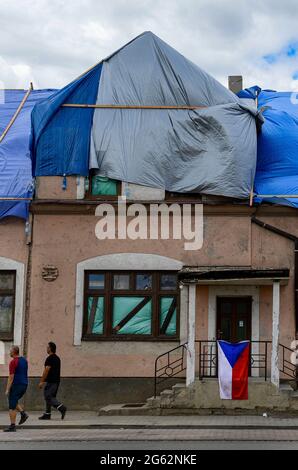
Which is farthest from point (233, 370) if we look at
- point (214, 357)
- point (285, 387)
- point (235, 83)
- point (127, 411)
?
point (235, 83)

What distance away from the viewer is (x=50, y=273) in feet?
70.5

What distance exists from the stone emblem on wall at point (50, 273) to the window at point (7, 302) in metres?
0.91

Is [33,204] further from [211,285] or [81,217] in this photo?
[211,285]

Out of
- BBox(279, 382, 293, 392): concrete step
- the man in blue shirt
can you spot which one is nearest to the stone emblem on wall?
the man in blue shirt

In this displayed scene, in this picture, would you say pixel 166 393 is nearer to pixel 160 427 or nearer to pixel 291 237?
pixel 160 427

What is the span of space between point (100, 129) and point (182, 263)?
4.27m

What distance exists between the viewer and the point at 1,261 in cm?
2181

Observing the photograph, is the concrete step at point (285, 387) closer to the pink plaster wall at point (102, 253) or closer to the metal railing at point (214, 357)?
the metal railing at point (214, 357)

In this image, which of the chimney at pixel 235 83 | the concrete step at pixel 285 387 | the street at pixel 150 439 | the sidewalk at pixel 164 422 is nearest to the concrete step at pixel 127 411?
the sidewalk at pixel 164 422

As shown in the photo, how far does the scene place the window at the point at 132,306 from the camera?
21266mm

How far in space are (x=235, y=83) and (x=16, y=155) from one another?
7.65 m

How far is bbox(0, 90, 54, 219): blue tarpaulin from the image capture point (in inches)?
853

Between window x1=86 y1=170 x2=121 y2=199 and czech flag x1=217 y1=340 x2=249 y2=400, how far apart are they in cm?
524
